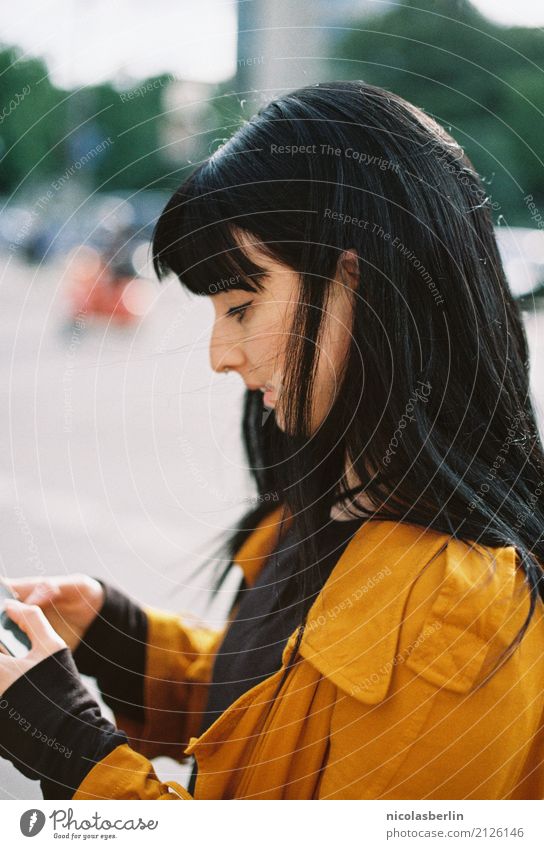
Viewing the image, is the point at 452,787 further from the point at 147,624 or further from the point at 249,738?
→ the point at 147,624

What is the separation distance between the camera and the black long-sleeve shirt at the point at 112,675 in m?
0.54

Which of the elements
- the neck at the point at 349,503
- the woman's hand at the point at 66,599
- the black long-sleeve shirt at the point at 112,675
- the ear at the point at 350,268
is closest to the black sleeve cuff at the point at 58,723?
the black long-sleeve shirt at the point at 112,675

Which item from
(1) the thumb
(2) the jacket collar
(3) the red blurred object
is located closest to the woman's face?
(2) the jacket collar

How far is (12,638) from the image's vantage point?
1.91 ft

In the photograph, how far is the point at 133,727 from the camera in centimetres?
69

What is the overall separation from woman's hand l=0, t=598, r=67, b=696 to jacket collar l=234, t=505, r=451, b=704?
0.16 meters

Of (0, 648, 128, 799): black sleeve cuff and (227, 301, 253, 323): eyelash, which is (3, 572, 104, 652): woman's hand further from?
(227, 301, 253, 323): eyelash

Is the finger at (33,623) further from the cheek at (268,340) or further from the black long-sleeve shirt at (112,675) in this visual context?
the cheek at (268,340)

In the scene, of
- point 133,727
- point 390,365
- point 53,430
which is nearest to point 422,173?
point 390,365

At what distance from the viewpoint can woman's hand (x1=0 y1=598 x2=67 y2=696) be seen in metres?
0.55

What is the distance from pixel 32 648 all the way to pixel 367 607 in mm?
230

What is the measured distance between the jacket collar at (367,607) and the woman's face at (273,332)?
0.34ft

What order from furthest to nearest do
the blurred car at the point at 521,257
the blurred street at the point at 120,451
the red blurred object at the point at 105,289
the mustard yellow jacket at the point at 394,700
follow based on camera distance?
1. the red blurred object at the point at 105,289
2. the blurred street at the point at 120,451
3. the blurred car at the point at 521,257
4. the mustard yellow jacket at the point at 394,700

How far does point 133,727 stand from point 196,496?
76 cm
